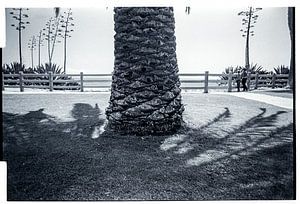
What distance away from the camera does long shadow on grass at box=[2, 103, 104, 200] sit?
2.31m

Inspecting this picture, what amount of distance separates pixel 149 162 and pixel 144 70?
4.38 ft

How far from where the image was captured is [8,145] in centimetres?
327

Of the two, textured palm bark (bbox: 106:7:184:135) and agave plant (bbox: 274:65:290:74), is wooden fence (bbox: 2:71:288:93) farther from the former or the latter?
textured palm bark (bbox: 106:7:184:135)

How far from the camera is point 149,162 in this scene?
2768 millimetres

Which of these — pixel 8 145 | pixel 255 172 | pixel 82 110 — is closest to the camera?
pixel 255 172

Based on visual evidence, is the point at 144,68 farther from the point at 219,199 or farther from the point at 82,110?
the point at 82,110

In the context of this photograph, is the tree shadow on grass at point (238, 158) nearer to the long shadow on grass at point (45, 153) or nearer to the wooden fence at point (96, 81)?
the long shadow on grass at point (45, 153)

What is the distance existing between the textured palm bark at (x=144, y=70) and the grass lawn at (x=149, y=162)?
10.7 inches

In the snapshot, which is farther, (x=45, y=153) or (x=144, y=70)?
(x=144, y=70)

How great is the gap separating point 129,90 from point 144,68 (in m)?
0.38

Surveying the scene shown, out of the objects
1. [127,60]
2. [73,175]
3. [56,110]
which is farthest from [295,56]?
[56,110]

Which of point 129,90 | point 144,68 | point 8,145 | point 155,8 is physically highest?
point 155,8

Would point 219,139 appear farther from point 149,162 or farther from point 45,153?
point 45,153

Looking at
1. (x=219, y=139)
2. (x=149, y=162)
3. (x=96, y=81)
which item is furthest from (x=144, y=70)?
(x=96, y=81)
